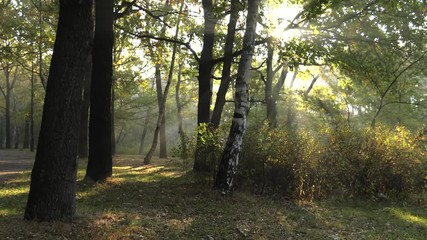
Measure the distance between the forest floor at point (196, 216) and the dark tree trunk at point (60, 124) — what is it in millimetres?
372

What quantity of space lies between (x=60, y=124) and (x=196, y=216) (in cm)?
379

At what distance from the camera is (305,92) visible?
31406 mm

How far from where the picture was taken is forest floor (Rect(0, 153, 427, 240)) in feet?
22.9

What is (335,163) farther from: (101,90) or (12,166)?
(12,166)

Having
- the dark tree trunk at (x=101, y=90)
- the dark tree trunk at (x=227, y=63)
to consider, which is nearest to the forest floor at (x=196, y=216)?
the dark tree trunk at (x=101, y=90)

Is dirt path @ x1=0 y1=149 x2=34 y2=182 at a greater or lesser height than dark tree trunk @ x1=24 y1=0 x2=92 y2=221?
lesser

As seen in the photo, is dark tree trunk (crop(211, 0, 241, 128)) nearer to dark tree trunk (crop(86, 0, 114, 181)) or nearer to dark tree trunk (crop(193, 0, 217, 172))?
dark tree trunk (crop(193, 0, 217, 172))

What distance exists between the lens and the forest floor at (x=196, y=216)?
698 cm

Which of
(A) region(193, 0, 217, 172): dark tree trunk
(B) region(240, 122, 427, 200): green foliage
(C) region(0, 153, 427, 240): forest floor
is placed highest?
(A) region(193, 0, 217, 172): dark tree trunk

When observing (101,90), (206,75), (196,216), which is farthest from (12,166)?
(196,216)

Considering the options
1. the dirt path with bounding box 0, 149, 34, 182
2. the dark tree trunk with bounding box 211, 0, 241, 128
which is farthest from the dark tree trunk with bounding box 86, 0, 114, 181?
the dark tree trunk with bounding box 211, 0, 241, 128

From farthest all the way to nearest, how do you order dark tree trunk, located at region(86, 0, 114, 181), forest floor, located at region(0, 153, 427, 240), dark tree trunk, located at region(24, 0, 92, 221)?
1. dark tree trunk, located at region(86, 0, 114, 181)
2. forest floor, located at region(0, 153, 427, 240)
3. dark tree trunk, located at region(24, 0, 92, 221)

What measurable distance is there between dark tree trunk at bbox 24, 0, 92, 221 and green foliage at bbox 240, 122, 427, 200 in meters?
6.21

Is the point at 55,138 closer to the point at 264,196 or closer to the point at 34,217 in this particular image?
the point at 34,217
